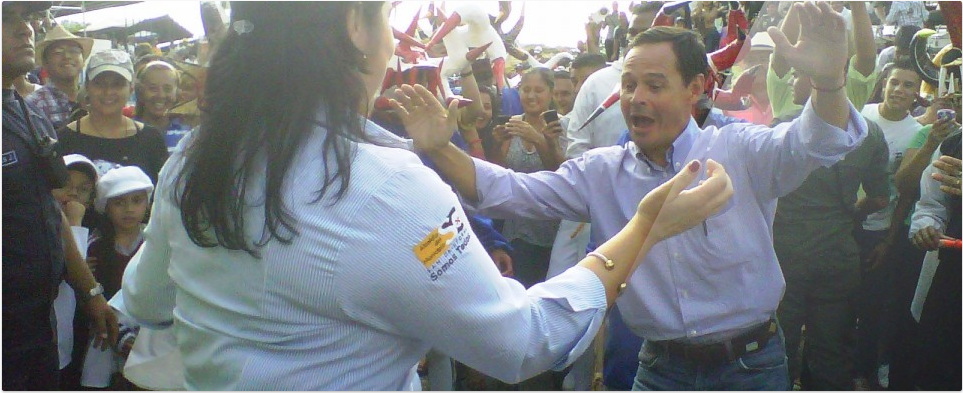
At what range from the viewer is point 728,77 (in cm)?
176

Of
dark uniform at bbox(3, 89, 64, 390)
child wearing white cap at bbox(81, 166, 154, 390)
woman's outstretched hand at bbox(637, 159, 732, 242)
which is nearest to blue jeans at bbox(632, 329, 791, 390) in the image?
woman's outstretched hand at bbox(637, 159, 732, 242)

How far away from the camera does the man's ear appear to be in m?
1.85

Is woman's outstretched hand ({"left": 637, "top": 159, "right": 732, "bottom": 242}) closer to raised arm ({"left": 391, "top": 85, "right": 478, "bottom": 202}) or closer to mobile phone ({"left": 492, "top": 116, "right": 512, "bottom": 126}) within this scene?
raised arm ({"left": 391, "top": 85, "right": 478, "bottom": 202})

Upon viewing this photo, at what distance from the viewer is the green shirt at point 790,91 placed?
1624 millimetres

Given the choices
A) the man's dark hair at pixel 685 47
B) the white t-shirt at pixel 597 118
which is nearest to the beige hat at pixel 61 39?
the white t-shirt at pixel 597 118

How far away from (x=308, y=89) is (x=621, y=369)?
4.71 ft

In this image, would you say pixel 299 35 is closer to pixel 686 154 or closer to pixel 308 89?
pixel 308 89

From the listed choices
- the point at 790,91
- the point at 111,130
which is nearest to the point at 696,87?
Answer: the point at 790,91

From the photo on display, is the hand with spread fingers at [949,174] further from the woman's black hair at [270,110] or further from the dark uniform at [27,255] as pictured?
the dark uniform at [27,255]

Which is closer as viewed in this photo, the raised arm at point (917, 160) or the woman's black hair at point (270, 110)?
the woman's black hair at point (270, 110)

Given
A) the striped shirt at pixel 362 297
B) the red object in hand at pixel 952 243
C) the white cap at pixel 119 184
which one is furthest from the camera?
the white cap at pixel 119 184

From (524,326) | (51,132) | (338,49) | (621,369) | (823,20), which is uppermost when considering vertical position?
(338,49)

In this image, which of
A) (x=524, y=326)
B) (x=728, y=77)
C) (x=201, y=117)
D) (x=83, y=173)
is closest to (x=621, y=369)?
(x=728, y=77)

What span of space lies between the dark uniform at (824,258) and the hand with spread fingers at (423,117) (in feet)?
2.46
